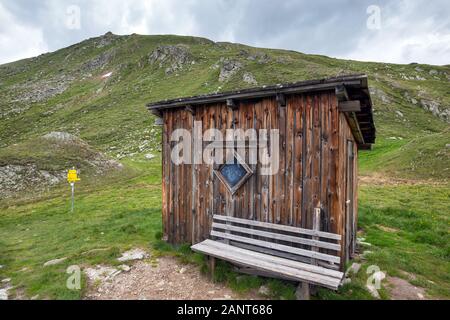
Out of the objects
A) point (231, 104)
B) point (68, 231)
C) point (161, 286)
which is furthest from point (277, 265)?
point (68, 231)

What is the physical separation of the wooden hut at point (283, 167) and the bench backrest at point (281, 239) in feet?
0.21

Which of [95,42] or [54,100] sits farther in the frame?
[95,42]

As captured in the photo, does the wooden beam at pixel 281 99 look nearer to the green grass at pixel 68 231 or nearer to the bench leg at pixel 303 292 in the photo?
the bench leg at pixel 303 292

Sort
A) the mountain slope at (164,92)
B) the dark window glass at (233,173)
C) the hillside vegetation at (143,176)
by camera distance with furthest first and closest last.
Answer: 1. the mountain slope at (164,92)
2. the hillside vegetation at (143,176)
3. the dark window glass at (233,173)

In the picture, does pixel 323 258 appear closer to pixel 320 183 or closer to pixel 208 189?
pixel 320 183

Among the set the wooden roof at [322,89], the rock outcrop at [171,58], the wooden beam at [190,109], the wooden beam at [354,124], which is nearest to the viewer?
the wooden roof at [322,89]

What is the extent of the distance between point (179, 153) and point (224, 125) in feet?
5.90

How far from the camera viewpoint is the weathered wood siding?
19.3ft

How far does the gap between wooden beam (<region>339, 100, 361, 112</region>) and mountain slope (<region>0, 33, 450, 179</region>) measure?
60.0 feet

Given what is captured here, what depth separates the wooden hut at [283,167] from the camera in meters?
5.83

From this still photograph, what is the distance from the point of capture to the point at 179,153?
8.26 metres

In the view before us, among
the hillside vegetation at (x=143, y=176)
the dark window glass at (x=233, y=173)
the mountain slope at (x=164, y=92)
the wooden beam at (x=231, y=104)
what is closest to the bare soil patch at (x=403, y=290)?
the hillside vegetation at (x=143, y=176)
